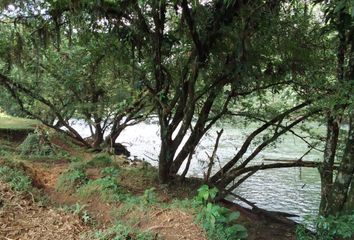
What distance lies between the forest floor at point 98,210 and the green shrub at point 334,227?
3.72 feet

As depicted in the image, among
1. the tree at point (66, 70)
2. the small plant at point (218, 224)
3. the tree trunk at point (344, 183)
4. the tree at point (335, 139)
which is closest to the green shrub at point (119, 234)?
the small plant at point (218, 224)

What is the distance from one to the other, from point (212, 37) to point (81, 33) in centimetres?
231

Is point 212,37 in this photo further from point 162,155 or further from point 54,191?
point 54,191

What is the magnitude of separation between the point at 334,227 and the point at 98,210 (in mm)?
2540

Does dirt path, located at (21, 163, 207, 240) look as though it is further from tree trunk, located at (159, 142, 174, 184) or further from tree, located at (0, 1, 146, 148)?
tree, located at (0, 1, 146, 148)

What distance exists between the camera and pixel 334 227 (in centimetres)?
409

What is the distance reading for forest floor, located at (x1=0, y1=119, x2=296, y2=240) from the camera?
133 inches

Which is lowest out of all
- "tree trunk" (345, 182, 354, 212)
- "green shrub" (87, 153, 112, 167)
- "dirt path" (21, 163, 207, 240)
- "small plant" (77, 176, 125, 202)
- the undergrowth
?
"dirt path" (21, 163, 207, 240)

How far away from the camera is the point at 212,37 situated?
5.23 metres

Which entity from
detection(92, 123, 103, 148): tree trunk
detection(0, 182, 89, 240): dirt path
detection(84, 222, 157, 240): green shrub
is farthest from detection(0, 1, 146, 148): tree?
detection(84, 222, 157, 240): green shrub

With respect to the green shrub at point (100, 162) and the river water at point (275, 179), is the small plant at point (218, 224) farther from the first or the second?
the green shrub at point (100, 162)

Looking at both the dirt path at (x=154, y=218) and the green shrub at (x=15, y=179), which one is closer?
the dirt path at (x=154, y=218)

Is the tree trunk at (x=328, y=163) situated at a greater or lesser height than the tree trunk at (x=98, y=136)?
lesser

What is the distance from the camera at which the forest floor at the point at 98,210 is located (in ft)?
11.1
